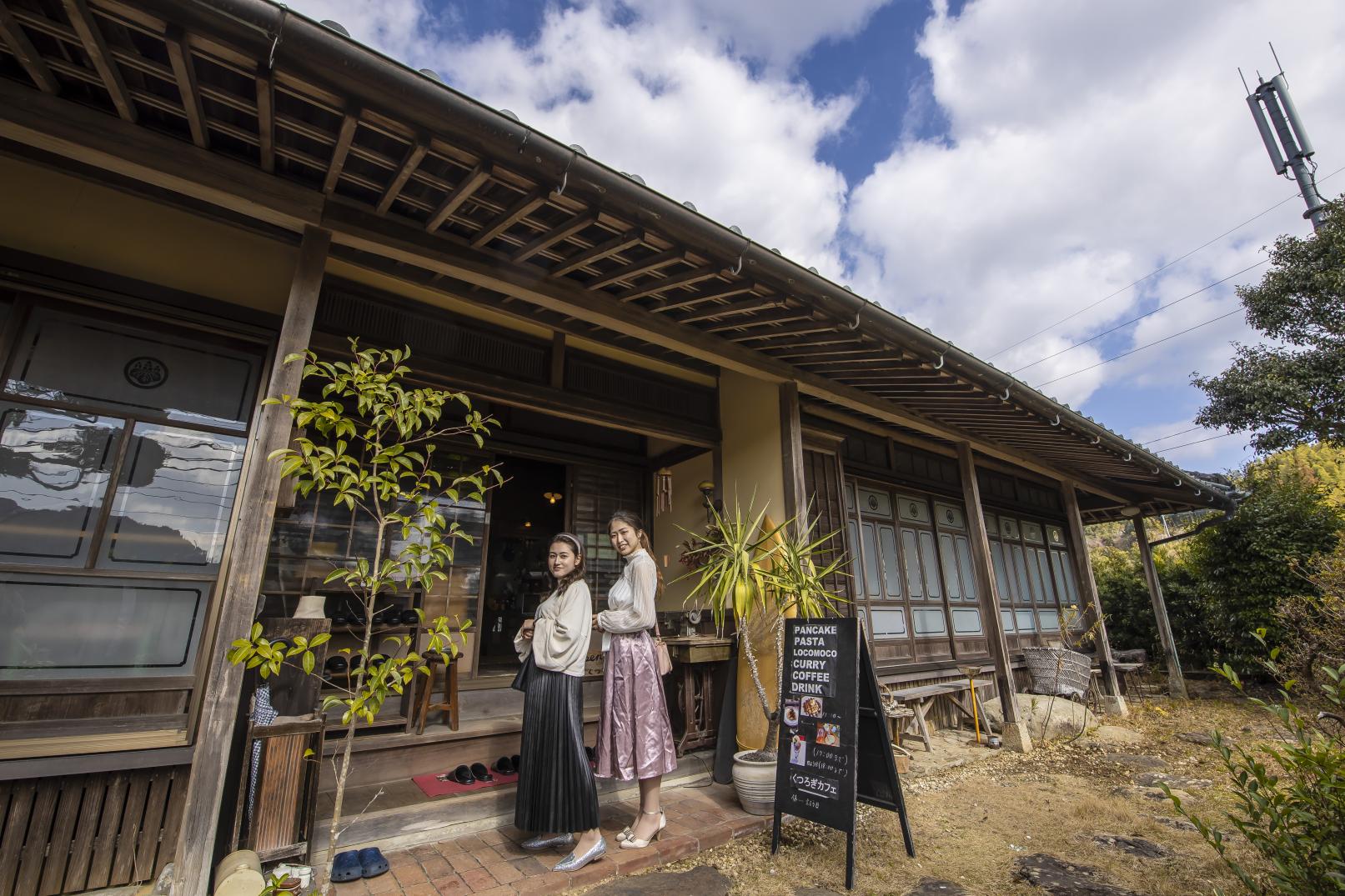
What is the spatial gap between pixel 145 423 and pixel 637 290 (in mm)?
2681

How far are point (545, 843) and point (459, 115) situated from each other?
317 cm

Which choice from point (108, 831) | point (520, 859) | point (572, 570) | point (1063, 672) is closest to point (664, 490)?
point (572, 570)

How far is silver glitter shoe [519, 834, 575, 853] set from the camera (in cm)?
273

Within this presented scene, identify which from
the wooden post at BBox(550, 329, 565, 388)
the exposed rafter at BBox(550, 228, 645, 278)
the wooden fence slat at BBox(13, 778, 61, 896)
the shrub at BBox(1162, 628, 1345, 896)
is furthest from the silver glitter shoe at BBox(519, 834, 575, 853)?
the exposed rafter at BBox(550, 228, 645, 278)

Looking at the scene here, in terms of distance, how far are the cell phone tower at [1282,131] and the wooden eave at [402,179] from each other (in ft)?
43.4

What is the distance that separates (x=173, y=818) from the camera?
251 centimetres

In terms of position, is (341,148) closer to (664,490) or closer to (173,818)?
(173,818)

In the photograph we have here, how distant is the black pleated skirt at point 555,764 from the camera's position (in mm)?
2600

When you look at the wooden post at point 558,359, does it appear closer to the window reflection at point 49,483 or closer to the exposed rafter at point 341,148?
the exposed rafter at point 341,148

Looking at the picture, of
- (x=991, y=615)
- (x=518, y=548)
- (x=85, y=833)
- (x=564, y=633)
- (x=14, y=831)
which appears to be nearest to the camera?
(x=14, y=831)

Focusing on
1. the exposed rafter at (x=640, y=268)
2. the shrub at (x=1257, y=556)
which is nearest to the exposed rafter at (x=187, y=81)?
the exposed rafter at (x=640, y=268)

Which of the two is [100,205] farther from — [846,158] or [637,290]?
[846,158]

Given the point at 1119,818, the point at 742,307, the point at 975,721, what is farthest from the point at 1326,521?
the point at 742,307

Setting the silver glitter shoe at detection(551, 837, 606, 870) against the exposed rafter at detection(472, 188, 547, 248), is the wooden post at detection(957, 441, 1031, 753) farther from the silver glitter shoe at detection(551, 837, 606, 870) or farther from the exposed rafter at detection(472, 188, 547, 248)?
the exposed rafter at detection(472, 188, 547, 248)
